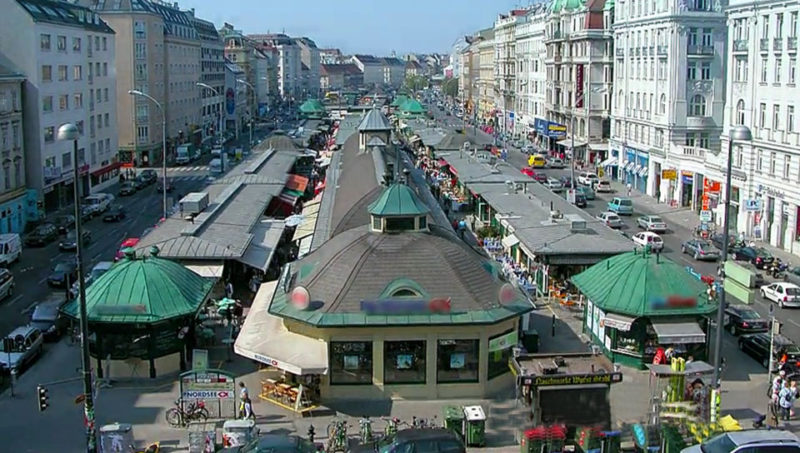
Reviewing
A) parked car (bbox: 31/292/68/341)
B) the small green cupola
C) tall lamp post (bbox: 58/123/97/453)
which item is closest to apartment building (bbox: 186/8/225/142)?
parked car (bbox: 31/292/68/341)

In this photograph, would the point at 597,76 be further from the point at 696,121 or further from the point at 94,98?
the point at 94,98

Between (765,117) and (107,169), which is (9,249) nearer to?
(107,169)

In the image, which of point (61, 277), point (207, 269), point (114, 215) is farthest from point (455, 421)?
point (114, 215)

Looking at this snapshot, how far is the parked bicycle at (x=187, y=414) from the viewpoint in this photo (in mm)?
27328

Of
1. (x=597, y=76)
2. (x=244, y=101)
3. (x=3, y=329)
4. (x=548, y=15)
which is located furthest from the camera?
(x=244, y=101)

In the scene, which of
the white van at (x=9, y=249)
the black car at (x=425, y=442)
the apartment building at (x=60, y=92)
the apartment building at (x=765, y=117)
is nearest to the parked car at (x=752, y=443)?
the black car at (x=425, y=442)

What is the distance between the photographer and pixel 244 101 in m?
159

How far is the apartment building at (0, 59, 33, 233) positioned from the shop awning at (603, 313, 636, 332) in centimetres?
3988

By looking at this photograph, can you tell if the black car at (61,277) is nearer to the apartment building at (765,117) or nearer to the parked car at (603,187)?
the apartment building at (765,117)

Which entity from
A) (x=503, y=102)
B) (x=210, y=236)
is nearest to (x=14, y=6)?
(x=210, y=236)

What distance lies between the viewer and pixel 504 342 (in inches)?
1179

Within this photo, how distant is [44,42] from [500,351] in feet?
162

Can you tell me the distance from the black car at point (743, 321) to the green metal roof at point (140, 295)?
20049 mm

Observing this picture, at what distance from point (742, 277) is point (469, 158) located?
55.2 metres
